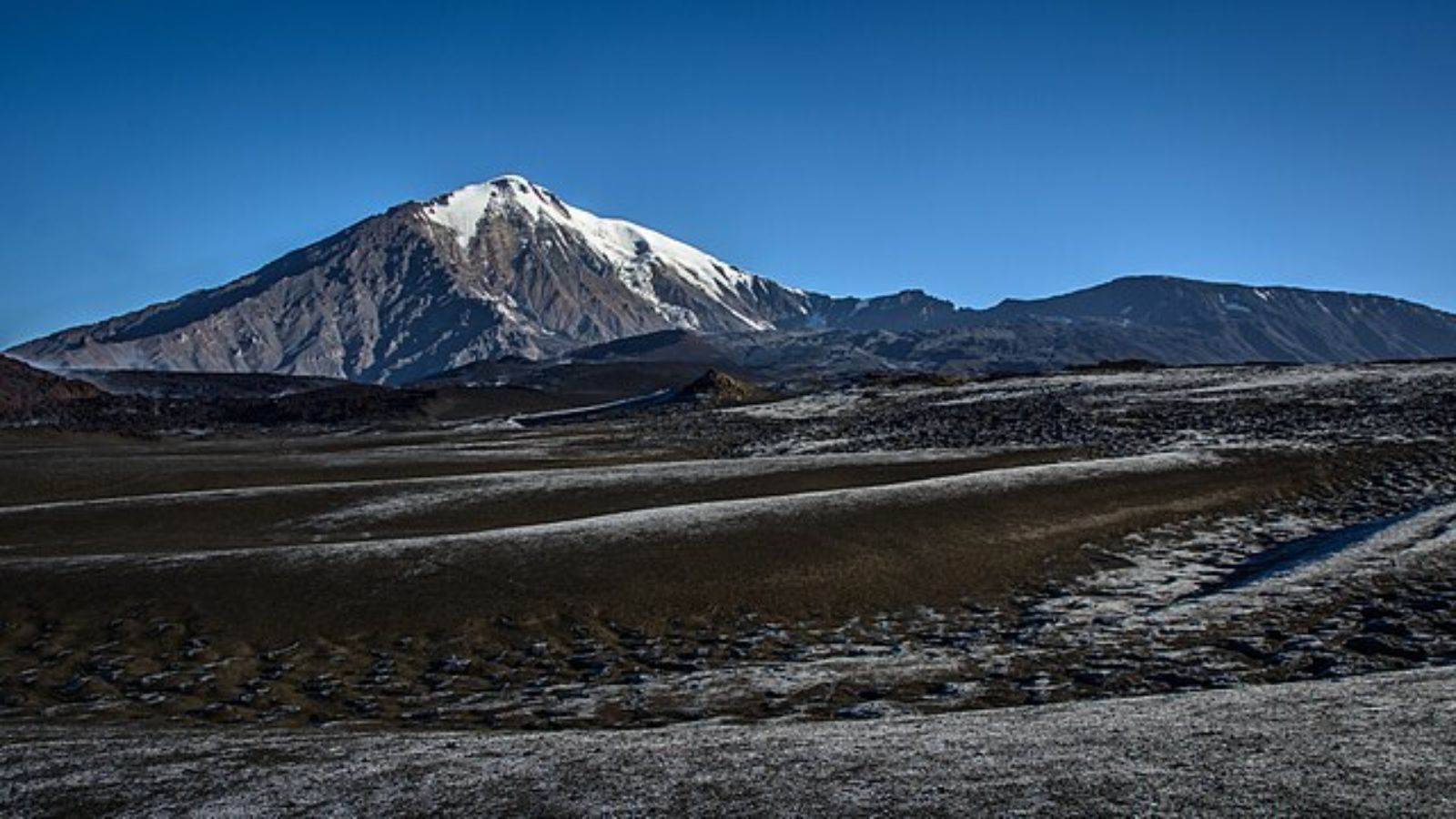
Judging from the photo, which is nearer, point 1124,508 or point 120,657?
point 120,657

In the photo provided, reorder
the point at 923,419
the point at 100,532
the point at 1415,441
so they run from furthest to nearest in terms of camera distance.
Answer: the point at 923,419 < the point at 1415,441 < the point at 100,532

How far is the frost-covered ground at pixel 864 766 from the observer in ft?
34.5

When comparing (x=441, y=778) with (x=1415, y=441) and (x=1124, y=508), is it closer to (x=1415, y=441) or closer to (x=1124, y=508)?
(x=1124, y=508)

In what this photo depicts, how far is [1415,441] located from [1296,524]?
1689 centimetres

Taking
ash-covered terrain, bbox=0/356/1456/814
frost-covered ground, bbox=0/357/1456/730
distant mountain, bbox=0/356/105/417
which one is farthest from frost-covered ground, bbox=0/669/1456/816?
distant mountain, bbox=0/356/105/417

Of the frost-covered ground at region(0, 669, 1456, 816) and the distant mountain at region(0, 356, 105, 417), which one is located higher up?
the distant mountain at region(0, 356, 105, 417)

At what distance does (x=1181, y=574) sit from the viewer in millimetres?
25078

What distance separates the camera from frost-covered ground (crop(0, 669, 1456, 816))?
10.5m

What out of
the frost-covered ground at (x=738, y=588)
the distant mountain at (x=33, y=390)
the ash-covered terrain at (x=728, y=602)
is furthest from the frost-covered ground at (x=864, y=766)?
the distant mountain at (x=33, y=390)

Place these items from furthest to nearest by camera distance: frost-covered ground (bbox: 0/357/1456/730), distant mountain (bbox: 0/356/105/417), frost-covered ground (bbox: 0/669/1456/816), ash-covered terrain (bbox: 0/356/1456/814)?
distant mountain (bbox: 0/356/105/417), frost-covered ground (bbox: 0/357/1456/730), ash-covered terrain (bbox: 0/356/1456/814), frost-covered ground (bbox: 0/669/1456/816)

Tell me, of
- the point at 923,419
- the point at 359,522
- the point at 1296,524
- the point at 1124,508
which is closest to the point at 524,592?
the point at 359,522

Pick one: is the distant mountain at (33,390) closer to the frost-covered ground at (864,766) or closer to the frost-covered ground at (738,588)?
the frost-covered ground at (738,588)

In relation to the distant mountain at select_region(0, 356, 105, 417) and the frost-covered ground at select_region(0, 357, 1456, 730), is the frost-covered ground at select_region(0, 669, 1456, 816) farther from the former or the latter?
the distant mountain at select_region(0, 356, 105, 417)

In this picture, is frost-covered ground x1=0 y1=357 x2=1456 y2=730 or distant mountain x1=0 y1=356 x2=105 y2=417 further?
distant mountain x1=0 y1=356 x2=105 y2=417
